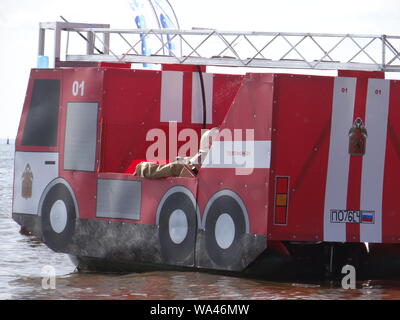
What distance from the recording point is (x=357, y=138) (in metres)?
9.11

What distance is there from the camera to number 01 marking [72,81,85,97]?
1061cm

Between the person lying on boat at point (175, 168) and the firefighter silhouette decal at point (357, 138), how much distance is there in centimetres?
148

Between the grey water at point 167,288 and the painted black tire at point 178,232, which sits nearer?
the grey water at point 167,288

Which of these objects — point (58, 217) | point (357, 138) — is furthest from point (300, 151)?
point (58, 217)

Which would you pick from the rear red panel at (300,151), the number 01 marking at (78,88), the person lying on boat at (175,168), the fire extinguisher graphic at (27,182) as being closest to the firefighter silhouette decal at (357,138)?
the rear red panel at (300,151)

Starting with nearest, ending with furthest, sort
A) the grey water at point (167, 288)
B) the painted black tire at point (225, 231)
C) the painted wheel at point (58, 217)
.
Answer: the grey water at point (167, 288) → the painted black tire at point (225, 231) → the painted wheel at point (58, 217)

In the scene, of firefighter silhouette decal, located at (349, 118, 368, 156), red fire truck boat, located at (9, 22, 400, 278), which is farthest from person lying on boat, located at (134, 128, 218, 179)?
firefighter silhouette decal, located at (349, 118, 368, 156)

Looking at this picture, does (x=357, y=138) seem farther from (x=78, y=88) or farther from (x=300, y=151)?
(x=78, y=88)

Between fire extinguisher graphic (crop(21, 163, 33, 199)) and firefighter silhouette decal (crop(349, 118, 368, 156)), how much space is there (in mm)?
3710

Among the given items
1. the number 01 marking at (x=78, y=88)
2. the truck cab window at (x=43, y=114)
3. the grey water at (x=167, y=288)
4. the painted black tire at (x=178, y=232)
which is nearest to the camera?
the grey water at (x=167, y=288)

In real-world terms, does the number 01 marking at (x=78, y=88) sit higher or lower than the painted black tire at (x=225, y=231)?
higher

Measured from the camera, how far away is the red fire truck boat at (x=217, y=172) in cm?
904

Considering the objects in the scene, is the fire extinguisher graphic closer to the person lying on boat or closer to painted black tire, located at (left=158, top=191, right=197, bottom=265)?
the person lying on boat

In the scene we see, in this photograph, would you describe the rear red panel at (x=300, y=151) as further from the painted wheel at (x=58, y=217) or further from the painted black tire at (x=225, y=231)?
the painted wheel at (x=58, y=217)
